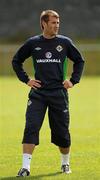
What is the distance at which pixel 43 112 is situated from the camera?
909cm

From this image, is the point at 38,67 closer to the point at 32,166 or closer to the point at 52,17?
the point at 52,17

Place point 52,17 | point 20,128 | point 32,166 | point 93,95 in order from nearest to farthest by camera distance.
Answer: point 52,17
point 32,166
point 20,128
point 93,95

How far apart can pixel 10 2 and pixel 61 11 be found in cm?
291

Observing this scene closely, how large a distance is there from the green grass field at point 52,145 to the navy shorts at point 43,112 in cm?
49

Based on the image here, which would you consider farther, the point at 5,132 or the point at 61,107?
the point at 5,132

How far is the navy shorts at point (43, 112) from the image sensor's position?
9016 millimetres

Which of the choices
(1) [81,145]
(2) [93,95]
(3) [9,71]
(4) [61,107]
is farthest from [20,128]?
(3) [9,71]

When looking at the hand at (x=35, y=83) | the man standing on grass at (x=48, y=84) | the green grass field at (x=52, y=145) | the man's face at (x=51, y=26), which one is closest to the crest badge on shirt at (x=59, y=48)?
the man standing on grass at (x=48, y=84)

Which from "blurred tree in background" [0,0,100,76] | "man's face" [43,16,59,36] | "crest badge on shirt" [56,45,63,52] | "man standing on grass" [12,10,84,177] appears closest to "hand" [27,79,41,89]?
"man standing on grass" [12,10,84,177]

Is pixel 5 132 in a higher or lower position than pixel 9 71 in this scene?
lower

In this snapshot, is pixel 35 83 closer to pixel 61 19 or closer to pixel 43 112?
pixel 43 112

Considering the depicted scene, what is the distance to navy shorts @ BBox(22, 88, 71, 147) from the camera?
902 centimetres

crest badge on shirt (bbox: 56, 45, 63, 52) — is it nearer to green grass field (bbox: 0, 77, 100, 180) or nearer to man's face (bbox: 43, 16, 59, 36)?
man's face (bbox: 43, 16, 59, 36)

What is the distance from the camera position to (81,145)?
1227cm
